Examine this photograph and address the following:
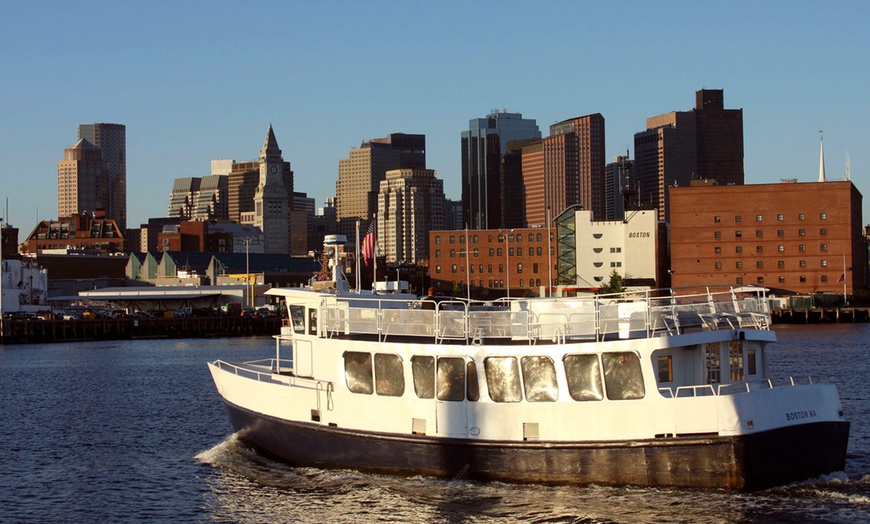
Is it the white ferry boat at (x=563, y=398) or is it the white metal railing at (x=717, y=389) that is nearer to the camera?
the white ferry boat at (x=563, y=398)

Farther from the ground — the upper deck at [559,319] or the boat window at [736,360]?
the upper deck at [559,319]

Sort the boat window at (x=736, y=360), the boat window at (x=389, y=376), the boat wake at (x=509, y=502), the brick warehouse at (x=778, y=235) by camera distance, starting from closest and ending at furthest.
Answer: the boat wake at (x=509, y=502), the boat window at (x=736, y=360), the boat window at (x=389, y=376), the brick warehouse at (x=778, y=235)

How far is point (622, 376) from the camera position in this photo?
88.7ft

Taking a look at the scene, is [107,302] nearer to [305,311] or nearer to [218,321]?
[218,321]

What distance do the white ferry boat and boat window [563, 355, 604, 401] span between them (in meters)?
0.03

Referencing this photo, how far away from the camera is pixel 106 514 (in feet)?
91.1

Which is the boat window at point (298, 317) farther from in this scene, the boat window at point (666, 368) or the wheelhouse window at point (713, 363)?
the wheelhouse window at point (713, 363)

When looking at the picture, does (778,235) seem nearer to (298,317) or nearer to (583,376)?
(298,317)

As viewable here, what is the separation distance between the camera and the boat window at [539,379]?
90.9ft

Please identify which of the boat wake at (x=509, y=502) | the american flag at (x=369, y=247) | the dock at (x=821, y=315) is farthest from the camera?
the dock at (x=821, y=315)

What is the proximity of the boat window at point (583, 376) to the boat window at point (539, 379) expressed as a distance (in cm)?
40

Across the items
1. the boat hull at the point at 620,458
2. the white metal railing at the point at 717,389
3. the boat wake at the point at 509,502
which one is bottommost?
the boat wake at the point at 509,502

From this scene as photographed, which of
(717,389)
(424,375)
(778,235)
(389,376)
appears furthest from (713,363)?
(778,235)

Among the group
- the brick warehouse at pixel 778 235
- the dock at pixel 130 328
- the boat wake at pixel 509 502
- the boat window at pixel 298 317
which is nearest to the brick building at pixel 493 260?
the brick warehouse at pixel 778 235
